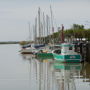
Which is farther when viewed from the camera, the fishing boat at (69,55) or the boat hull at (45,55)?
the boat hull at (45,55)

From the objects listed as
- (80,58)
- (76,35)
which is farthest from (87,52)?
(76,35)

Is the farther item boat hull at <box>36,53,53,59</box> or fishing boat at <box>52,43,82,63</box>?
boat hull at <box>36,53,53,59</box>

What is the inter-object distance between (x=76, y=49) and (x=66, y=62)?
8.29m

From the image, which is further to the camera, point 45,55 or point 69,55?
point 45,55

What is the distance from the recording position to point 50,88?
1007 inches

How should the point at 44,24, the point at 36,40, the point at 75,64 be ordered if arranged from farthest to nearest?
the point at 36,40
the point at 44,24
the point at 75,64

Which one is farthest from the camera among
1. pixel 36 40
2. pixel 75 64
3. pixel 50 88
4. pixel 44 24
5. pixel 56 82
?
pixel 36 40

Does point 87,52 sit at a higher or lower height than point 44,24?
lower

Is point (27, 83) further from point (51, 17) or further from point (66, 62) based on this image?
point (51, 17)

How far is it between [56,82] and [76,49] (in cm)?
2991

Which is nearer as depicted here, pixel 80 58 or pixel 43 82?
pixel 43 82

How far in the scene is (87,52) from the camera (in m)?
54.1

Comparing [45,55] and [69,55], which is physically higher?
[69,55]

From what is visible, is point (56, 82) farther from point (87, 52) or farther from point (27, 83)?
point (87, 52)
